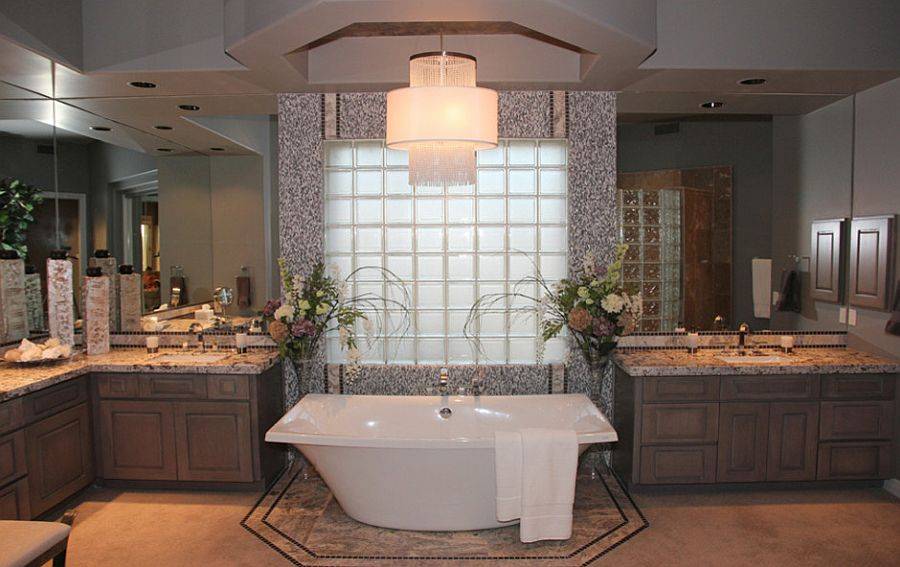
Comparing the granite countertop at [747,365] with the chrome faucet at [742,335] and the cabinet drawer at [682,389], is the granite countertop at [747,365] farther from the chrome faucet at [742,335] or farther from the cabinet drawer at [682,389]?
the chrome faucet at [742,335]

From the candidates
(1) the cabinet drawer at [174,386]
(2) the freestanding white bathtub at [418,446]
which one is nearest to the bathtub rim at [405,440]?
(2) the freestanding white bathtub at [418,446]

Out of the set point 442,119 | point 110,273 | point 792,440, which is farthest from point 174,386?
point 792,440

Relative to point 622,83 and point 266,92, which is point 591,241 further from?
point 266,92

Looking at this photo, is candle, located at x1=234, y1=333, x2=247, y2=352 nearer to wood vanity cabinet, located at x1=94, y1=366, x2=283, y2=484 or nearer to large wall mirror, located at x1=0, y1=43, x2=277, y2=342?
large wall mirror, located at x1=0, y1=43, x2=277, y2=342

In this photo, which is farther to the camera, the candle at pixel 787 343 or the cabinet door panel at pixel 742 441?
the candle at pixel 787 343

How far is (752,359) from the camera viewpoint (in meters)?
4.11

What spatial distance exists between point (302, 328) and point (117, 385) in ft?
3.67

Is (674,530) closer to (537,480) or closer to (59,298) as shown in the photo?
(537,480)

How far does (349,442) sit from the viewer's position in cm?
328

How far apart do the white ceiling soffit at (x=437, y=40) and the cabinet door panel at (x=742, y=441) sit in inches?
81.0

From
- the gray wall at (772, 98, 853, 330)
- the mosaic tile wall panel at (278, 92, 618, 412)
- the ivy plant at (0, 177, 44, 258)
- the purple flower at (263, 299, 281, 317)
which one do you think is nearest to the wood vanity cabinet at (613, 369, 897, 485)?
the mosaic tile wall panel at (278, 92, 618, 412)

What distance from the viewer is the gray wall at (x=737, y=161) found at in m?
4.35

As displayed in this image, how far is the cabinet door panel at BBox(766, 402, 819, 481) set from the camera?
12.9 feet

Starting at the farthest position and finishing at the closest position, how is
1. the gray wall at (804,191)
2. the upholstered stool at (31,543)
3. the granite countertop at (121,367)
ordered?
the gray wall at (804,191), the granite countertop at (121,367), the upholstered stool at (31,543)
